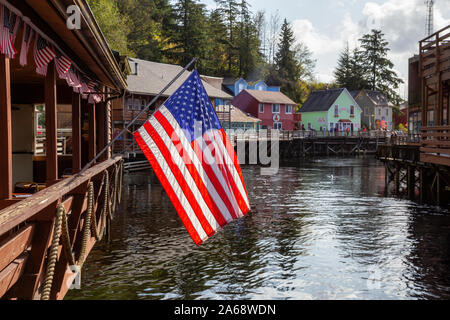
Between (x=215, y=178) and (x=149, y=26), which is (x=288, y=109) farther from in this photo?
(x=215, y=178)

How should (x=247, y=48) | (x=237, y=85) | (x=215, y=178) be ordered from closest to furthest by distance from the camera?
(x=215, y=178)
(x=237, y=85)
(x=247, y=48)

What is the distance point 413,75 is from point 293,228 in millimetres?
26467

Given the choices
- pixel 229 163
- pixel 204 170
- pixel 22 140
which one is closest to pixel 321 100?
pixel 22 140

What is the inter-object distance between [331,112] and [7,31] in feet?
280

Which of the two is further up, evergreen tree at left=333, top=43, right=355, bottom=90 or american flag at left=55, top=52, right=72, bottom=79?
evergreen tree at left=333, top=43, right=355, bottom=90

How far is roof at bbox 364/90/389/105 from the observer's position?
95688mm

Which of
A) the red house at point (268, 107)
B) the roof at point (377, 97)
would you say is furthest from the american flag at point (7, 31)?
the roof at point (377, 97)

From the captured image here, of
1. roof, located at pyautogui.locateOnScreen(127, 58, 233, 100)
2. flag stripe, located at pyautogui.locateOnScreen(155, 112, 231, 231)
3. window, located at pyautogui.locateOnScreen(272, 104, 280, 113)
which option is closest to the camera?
flag stripe, located at pyautogui.locateOnScreen(155, 112, 231, 231)

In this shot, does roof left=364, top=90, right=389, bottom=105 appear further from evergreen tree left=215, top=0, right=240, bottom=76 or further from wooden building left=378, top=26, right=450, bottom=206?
wooden building left=378, top=26, right=450, bottom=206

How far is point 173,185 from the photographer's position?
6043mm

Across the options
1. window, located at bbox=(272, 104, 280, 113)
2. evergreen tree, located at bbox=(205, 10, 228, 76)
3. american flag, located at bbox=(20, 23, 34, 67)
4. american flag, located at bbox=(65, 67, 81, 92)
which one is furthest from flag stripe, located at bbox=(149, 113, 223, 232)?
evergreen tree, located at bbox=(205, 10, 228, 76)

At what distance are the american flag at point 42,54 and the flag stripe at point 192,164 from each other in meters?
1.53

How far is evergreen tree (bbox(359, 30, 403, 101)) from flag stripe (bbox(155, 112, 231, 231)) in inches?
4105

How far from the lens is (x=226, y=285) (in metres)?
10.6
